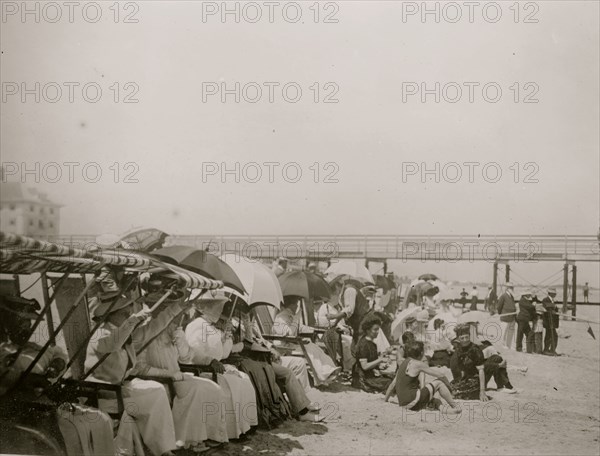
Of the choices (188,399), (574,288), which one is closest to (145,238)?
(188,399)

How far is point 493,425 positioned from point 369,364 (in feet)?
4.16

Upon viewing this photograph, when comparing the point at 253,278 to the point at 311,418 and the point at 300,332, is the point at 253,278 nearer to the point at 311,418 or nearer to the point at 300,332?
the point at 300,332

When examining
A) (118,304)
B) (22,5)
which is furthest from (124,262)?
(22,5)

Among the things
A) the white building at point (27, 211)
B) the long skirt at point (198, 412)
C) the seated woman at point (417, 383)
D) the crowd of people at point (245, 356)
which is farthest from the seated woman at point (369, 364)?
the white building at point (27, 211)

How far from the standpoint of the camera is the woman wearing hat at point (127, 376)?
2777mm

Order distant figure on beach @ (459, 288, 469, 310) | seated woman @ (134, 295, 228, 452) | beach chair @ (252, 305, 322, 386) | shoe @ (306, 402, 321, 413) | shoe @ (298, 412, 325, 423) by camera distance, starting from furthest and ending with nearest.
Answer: distant figure on beach @ (459, 288, 469, 310) < beach chair @ (252, 305, 322, 386) < shoe @ (306, 402, 321, 413) < shoe @ (298, 412, 325, 423) < seated woman @ (134, 295, 228, 452)

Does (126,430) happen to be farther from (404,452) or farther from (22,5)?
(22,5)

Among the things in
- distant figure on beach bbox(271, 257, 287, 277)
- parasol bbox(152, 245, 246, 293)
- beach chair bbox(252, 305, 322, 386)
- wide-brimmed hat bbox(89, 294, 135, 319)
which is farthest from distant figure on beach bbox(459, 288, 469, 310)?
wide-brimmed hat bbox(89, 294, 135, 319)

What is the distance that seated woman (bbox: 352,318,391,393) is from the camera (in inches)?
176

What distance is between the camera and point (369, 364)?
15.4 feet

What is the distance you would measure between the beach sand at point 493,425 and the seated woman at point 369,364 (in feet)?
1.36

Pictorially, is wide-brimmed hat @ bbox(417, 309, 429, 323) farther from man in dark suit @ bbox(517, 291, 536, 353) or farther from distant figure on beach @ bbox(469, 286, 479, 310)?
man in dark suit @ bbox(517, 291, 536, 353)

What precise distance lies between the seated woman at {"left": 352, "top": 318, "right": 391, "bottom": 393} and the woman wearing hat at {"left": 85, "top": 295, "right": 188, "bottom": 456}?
1951mm

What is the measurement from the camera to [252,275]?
4.03 metres
